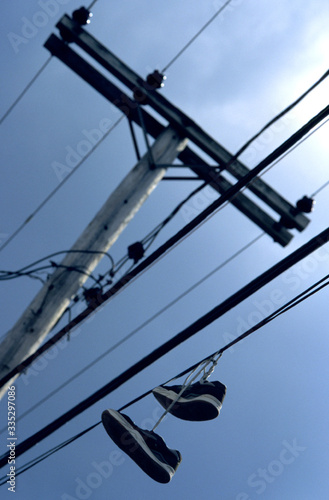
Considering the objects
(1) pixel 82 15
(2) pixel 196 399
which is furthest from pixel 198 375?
(1) pixel 82 15

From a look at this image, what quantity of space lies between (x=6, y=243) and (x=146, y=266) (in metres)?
2.74

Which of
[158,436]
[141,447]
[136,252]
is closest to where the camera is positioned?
[141,447]

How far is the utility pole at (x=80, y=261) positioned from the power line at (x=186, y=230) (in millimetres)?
67

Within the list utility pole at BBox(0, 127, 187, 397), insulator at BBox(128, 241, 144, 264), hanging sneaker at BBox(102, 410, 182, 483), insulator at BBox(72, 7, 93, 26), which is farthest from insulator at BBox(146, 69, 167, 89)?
hanging sneaker at BBox(102, 410, 182, 483)

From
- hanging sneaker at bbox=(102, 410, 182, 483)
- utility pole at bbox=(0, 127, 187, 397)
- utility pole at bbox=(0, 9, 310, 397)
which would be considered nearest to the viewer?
utility pole at bbox=(0, 127, 187, 397)

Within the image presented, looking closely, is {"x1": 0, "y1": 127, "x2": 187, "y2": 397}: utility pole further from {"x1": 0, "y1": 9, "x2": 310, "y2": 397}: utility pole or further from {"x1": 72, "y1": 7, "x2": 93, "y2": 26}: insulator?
{"x1": 72, "y1": 7, "x2": 93, "y2": 26}: insulator

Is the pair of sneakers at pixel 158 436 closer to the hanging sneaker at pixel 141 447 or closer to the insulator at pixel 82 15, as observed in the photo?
the hanging sneaker at pixel 141 447

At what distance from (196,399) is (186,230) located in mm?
1385

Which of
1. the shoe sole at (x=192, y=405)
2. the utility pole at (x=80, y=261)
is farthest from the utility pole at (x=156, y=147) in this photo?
the shoe sole at (x=192, y=405)

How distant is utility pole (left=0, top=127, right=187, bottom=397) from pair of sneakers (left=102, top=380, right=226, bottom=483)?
2.91 feet

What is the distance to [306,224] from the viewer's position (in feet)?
18.2

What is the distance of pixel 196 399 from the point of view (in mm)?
4633

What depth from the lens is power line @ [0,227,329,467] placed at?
354 centimetres

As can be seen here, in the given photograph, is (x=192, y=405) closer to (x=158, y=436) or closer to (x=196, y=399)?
(x=196, y=399)
